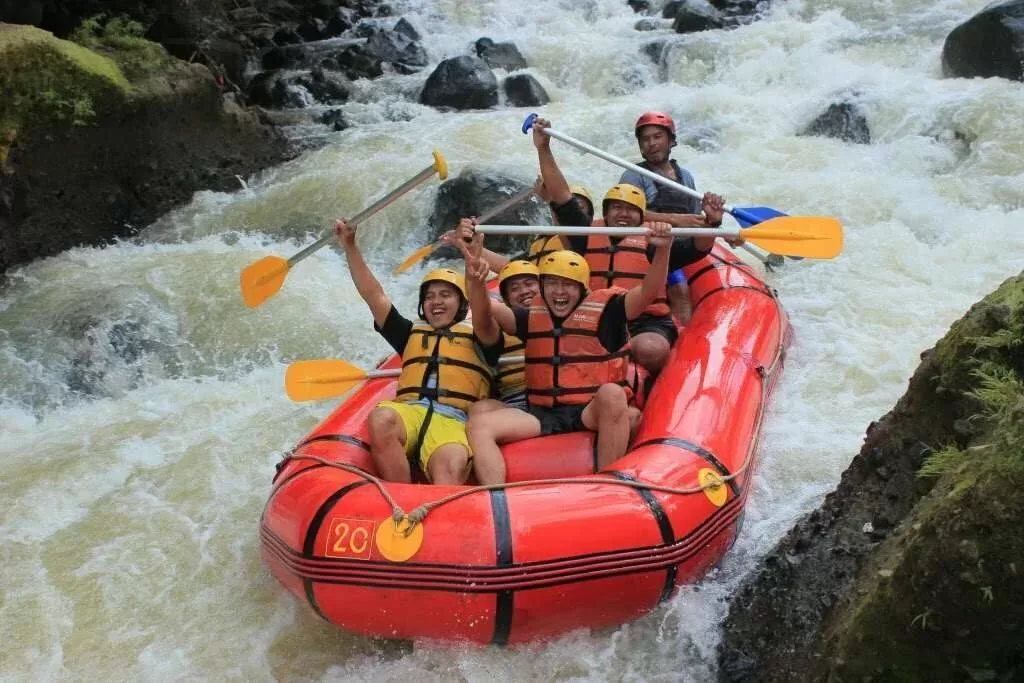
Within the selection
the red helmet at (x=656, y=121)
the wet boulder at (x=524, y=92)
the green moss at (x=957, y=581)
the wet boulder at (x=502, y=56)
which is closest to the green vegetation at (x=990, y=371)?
the green moss at (x=957, y=581)

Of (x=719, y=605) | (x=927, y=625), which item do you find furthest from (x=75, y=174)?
(x=927, y=625)

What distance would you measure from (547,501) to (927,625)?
1.31 meters

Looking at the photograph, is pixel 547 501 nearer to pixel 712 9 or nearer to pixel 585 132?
pixel 585 132

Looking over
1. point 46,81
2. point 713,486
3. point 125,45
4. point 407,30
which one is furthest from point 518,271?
point 407,30

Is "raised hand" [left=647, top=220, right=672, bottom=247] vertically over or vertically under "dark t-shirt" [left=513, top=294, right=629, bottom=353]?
over

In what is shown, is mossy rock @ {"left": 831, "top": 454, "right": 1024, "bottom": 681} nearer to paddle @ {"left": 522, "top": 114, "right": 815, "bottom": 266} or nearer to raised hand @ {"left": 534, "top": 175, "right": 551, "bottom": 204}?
paddle @ {"left": 522, "top": 114, "right": 815, "bottom": 266}

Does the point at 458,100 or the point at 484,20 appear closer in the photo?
the point at 458,100

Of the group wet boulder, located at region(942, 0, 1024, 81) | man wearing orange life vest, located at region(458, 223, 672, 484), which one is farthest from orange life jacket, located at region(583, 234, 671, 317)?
wet boulder, located at region(942, 0, 1024, 81)

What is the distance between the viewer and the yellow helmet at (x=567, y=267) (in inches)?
133

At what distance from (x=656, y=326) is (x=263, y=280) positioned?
1830mm

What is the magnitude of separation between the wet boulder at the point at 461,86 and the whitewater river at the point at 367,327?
12.4 inches

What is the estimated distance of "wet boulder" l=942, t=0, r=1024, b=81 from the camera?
23.2 feet

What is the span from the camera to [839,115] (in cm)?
725

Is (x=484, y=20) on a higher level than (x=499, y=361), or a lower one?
higher
